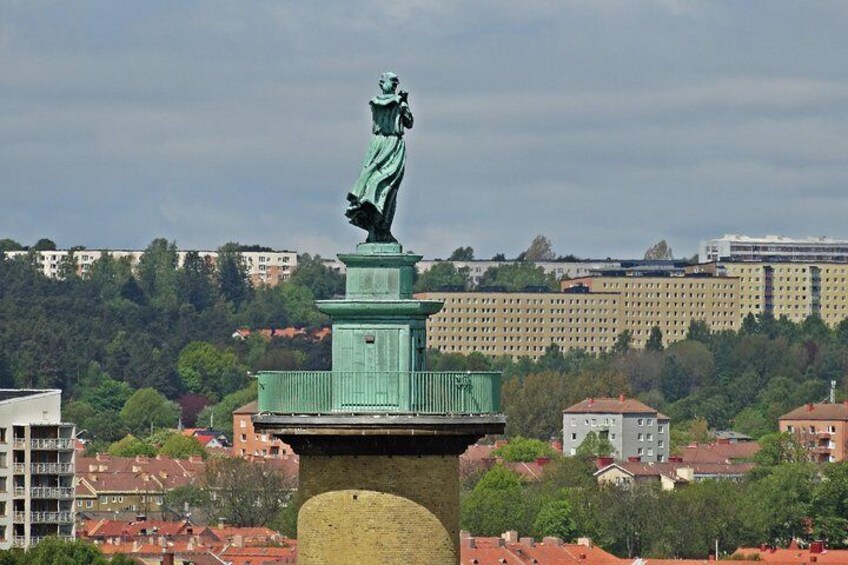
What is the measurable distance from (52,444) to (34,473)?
1.06 metres

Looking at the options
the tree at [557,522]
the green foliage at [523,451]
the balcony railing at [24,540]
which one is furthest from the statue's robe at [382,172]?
the green foliage at [523,451]

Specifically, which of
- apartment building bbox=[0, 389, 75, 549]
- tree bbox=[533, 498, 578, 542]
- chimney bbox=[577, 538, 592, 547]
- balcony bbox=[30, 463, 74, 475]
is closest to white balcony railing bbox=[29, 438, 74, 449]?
apartment building bbox=[0, 389, 75, 549]

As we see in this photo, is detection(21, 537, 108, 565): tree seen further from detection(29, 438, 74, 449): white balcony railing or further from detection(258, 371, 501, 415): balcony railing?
detection(258, 371, 501, 415): balcony railing

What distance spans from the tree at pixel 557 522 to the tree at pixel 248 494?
43.0ft

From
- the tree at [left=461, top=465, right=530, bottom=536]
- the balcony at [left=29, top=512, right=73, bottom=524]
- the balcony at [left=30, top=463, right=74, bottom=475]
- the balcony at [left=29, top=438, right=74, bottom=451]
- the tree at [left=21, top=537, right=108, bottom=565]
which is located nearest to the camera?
the tree at [left=21, top=537, right=108, bottom=565]

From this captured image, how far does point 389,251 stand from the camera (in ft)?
74.2

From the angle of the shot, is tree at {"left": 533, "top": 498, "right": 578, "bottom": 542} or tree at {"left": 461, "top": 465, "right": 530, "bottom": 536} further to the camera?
tree at {"left": 461, "top": 465, "right": 530, "bottom": 536}

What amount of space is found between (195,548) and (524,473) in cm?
5880

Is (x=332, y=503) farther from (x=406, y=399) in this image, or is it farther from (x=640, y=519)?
(x=640, y=519)

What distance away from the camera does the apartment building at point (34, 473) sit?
350 ft

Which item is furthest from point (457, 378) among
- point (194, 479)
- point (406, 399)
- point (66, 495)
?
point (194, 479)

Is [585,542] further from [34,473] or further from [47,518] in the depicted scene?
[34,473]

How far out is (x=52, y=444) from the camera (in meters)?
108

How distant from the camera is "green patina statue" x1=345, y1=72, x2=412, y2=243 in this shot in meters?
22.8
